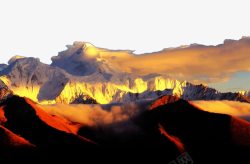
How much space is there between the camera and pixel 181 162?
546 ft
